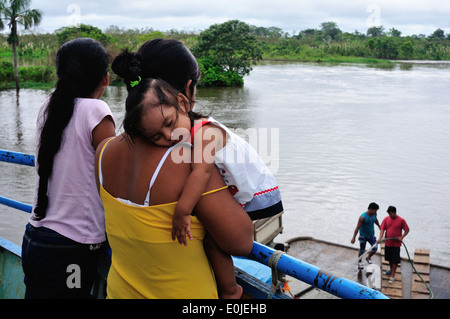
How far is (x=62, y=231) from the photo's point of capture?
1376 millimetres

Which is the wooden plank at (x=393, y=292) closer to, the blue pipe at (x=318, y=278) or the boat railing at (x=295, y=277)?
the boat railing at (x=295, y=277)

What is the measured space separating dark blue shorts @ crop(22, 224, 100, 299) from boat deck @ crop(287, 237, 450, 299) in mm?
4566

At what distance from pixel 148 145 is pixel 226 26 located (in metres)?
25.1

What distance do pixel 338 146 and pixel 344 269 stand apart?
371 inches

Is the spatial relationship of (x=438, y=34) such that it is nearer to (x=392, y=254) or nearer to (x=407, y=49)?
(x=407, y=49)

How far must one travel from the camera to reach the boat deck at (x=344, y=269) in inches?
235

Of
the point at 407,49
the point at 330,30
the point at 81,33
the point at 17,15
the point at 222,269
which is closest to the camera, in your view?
the point at 222,269

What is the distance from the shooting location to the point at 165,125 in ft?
3.63

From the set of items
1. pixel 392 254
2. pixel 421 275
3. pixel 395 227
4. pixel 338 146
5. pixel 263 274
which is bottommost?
pixel 421 275

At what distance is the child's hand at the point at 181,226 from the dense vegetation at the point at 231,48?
2.28m

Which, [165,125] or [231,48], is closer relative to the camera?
[165,125]

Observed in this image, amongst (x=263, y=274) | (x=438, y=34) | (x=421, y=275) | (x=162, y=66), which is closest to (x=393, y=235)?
(x=421, y=275)

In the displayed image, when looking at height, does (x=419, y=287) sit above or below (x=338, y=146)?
below

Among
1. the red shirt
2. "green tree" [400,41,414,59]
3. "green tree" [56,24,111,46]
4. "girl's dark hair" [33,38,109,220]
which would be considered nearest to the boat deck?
the red shirt
